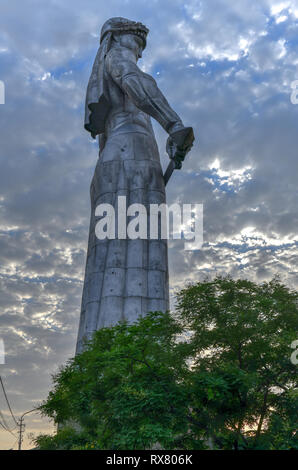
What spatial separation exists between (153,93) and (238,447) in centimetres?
1534

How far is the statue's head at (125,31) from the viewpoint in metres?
25.4

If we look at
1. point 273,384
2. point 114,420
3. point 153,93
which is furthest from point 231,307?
point 153,93

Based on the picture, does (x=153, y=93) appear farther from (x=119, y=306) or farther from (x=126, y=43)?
(x=119, y=306)

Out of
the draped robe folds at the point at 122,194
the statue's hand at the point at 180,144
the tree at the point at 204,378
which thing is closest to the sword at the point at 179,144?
the statue's hand at the point at 180,144

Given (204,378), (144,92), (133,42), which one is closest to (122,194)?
(144,92)

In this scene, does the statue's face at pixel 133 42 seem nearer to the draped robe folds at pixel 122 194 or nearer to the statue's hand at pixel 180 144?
the draped robe folds at pixel 122 194

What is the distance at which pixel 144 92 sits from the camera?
22.0 meters

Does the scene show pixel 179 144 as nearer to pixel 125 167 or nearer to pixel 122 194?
pixel 125 167

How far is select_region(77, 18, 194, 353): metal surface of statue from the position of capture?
19891mm

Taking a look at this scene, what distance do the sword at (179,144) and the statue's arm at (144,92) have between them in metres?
0.38

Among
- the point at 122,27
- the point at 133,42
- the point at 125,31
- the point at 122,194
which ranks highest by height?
the point at 122,27

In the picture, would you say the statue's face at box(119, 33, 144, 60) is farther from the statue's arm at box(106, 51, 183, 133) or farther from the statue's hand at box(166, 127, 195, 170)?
the statue's hand at box(166, 127, 195, 170)

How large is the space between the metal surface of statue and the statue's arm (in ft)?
0.14

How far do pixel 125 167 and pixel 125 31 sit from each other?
8.09 m
